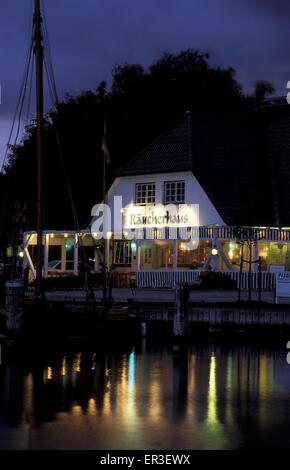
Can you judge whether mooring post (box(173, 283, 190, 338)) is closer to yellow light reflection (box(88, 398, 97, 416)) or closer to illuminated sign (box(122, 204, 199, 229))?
yellow light reflection (box(88, 398, 97, 416))

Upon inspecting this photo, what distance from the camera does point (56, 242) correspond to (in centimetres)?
4484

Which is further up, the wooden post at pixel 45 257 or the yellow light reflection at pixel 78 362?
the wooden post at pixel 45 257

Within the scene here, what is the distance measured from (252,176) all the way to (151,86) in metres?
15.9

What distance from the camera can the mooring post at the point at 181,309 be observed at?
23.4 meters

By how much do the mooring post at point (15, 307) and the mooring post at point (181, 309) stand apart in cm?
467

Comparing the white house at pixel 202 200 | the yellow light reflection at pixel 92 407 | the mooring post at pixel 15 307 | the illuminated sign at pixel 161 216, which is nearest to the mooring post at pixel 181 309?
the mooring post at pixel 15 307

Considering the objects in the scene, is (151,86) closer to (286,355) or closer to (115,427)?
(286,355)

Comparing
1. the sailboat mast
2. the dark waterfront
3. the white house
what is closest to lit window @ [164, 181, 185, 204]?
the white house

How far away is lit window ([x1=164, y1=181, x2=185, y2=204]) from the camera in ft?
137

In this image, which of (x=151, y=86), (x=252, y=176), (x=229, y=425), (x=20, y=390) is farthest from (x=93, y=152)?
(x=229, y=425)

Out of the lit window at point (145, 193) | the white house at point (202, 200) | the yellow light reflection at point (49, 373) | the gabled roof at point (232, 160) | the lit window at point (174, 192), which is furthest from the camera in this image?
the lit window at point (145, 193)

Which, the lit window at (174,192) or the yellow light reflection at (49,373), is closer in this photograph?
the yellow light reflection at (49,373)

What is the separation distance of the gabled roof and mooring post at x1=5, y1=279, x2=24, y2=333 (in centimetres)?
1756

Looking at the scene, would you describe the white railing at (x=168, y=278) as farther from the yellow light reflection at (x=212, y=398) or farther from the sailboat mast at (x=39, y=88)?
the yellow light reflection at (x=212, y=398)
